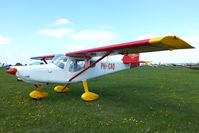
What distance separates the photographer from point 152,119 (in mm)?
4098

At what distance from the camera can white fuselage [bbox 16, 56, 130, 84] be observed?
5520 mm

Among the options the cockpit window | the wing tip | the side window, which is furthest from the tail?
the wing tip

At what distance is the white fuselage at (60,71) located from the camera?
5520 mm

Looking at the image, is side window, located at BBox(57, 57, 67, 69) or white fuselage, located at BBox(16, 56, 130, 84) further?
side window, located at BBox(57, 57, 67, 69)

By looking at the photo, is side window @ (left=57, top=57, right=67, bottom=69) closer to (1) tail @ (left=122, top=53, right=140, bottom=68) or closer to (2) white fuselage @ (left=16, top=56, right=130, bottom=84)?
(2) white fuselage @ (left=16, top=56, right=130, bottom=84)

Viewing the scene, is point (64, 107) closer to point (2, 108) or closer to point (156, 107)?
point (2, 108)

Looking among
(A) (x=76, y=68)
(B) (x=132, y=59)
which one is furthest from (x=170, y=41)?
(B) (x=132, y=59)

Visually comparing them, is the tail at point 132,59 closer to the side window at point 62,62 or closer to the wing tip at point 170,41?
the side window at point 62,62

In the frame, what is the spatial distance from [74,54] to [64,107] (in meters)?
2.50

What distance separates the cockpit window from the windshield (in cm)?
36

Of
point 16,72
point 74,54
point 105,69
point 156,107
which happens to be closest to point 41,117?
point 16,72

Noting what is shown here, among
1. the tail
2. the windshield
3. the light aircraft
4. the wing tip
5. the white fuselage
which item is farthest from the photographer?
the tail

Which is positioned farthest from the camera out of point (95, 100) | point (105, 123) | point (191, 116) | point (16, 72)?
point (95, 100)

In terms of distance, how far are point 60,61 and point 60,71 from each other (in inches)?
19.8
